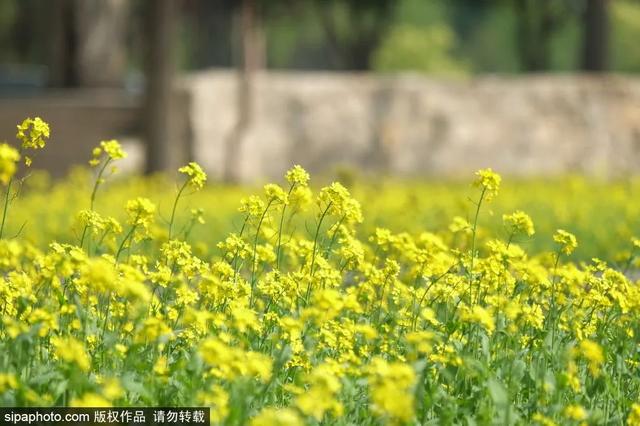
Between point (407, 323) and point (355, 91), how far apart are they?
37.0 ft

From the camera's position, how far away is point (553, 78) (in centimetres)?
1625

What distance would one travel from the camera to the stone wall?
14539 mm

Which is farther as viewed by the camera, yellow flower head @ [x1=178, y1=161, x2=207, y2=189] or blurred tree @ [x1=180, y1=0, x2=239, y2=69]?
blurred tree @ [x1=180, y1=0, x2=239, y2=69]

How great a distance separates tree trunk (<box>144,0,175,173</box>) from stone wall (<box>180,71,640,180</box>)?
1.23m

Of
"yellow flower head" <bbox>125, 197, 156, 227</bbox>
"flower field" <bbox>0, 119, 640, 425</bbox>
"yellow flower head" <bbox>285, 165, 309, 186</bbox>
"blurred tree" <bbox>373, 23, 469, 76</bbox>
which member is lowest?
"blurred tree" <bbox>373, 23, 469, 76</bbox>

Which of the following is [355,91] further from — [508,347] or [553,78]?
[508,347]

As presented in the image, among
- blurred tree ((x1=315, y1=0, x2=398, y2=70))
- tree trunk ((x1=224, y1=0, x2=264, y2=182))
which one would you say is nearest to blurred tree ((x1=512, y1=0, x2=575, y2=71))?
blurred tree ((x1=315, y1=0, x2=398, y2=70))

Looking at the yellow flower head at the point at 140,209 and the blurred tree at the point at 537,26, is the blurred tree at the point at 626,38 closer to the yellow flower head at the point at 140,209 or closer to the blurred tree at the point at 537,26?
the blurred tree at the point at 537,26

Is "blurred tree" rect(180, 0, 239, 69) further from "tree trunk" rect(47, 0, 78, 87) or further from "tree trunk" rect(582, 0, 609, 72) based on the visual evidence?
"tree trunk" rect(47, 0, 78, 87)

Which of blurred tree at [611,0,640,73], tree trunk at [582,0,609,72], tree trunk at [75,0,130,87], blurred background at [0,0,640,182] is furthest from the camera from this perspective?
blurred tree at [611,0,640,73]

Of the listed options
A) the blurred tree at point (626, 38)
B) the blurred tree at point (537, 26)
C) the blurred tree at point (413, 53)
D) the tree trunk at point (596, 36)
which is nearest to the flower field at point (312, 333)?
the tree trunk at point (596, 36)

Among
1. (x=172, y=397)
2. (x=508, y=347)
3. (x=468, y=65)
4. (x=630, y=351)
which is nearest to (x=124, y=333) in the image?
(x=172, y=397)

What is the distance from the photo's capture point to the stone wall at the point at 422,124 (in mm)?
14539

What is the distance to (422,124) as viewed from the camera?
15.3 metres
